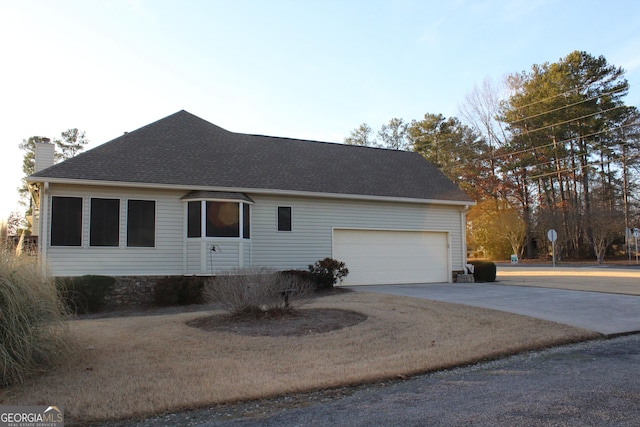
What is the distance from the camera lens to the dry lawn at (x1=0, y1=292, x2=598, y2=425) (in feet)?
15.0

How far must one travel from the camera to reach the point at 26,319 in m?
5.18

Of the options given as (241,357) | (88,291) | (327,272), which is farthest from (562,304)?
(88,291)

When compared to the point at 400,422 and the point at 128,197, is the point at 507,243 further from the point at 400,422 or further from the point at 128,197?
the point at 400,422

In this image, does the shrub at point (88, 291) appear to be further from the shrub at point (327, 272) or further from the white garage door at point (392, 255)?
the white garage door at point (392, 255)

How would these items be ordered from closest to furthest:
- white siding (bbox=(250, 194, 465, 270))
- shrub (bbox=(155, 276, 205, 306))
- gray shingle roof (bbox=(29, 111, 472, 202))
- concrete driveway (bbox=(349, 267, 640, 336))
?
concrete driveway (bbox=(349, 267, 640, 336)) < shrub (bbox=(155, 276, 205, 306)) < gray shingle roof (bbox=(29, 111, 472, 202)) < white siding (bbox=(250, 194, 465, 270))

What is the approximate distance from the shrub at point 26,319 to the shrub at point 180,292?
244 inches

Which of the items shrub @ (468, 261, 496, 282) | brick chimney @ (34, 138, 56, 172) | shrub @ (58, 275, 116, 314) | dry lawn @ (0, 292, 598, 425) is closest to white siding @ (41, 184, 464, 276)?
shrub @ (58, 275, 116, 314)

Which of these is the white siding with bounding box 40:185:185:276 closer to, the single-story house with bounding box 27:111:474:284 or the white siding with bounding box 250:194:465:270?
the single-story house with bounding box 27:111:474:284

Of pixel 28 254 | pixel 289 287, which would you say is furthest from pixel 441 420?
pixel 28 254

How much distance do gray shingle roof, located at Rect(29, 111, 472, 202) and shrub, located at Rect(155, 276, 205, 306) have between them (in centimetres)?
275

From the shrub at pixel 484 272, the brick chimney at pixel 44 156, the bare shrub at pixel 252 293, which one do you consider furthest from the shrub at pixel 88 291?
the shrub at pixel 484 272

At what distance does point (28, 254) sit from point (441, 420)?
20.4 ft

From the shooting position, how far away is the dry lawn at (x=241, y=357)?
4586mm

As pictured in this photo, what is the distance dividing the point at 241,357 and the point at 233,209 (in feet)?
25.9
